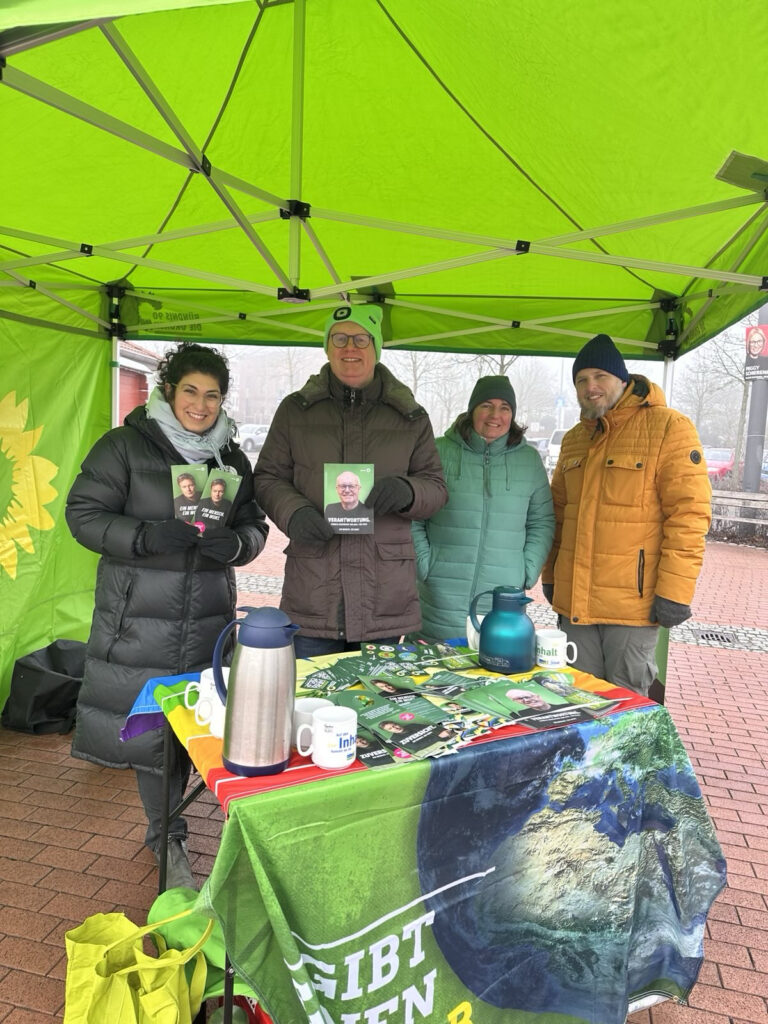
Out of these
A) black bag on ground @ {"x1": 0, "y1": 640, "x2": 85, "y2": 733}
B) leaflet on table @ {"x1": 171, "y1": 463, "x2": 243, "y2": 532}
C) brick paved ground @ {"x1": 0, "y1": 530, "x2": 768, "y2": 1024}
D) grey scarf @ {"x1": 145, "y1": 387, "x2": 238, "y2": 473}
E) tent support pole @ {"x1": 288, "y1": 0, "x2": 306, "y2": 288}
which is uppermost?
tent support pole @ {"x1": 288, "y1": 0, "x2": 306, "y2": 288}

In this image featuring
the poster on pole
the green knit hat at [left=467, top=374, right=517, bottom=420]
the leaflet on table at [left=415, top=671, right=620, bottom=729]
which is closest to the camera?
the leaflet on table at [left=415, top=671, right=620, bottom=729]

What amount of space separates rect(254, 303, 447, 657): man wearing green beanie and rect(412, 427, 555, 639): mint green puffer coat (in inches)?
14.2

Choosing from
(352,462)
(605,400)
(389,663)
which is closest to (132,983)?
(389,663)

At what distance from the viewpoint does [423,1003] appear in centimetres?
143

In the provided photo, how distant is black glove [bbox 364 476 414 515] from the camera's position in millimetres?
2221

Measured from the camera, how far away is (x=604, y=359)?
2660 millimetres

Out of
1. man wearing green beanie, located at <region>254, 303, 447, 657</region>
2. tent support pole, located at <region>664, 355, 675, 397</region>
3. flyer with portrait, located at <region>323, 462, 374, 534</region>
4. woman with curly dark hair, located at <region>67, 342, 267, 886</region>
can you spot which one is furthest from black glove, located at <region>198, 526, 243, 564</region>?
tent support pole, located at <region>664, 355, 675, 397</region>

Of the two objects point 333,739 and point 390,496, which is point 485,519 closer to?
point 390,496

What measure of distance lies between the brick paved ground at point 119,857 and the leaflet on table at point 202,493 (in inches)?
54.3

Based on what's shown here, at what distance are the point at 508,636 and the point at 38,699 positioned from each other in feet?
9.72

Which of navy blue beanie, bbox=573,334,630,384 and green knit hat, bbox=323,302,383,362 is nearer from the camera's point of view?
green knit hat, bbox=323,302,383,362

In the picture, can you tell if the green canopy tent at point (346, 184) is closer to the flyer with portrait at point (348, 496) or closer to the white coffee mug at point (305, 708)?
the flyer with portrait at point (348, 496)

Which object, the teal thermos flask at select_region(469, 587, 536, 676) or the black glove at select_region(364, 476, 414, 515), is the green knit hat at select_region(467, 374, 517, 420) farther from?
the teal thermos flask at select_region(469, 587, 536, 676)

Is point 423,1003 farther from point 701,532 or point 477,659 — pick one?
point 701,532
